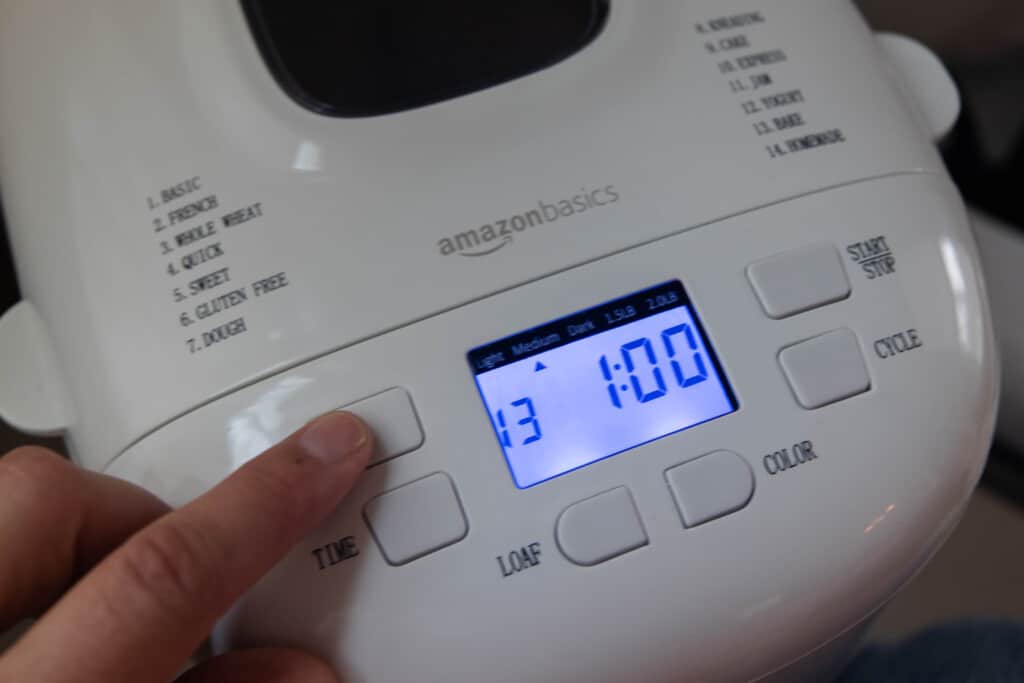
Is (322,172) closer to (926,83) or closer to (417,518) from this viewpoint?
(417,518)

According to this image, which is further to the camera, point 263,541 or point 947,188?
point 947,188

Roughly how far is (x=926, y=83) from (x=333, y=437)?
0.38 meters

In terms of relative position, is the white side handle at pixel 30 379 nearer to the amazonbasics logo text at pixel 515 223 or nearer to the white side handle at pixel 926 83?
the amazonbasics logo text at pixel 515 223

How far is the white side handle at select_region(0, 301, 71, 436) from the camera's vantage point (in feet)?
1.42

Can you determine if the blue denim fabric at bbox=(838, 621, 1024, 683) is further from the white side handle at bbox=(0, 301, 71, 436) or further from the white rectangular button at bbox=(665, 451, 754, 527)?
the white side handle at bbox=(0, 301, 71, 436)

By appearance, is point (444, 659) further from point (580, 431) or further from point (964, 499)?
point (964, 499)

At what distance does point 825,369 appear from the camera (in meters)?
0.40

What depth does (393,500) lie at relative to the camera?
1.23 ft

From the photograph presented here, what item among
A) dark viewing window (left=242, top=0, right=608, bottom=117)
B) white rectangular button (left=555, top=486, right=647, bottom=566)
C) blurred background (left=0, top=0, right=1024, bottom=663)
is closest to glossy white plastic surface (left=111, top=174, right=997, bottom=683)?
white rectangular button (left=555, top=486, right=647, bottom=566)

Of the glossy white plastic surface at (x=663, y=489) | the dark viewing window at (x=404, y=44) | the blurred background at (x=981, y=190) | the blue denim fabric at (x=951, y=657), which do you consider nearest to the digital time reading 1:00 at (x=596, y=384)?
the glossy white plastic surface at (x=663, y=489)

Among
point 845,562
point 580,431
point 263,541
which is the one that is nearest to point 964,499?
point 845,562

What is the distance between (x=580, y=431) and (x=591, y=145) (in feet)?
0.45

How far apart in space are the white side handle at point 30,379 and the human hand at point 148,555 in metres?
0.09

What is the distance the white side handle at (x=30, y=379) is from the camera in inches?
17.1
